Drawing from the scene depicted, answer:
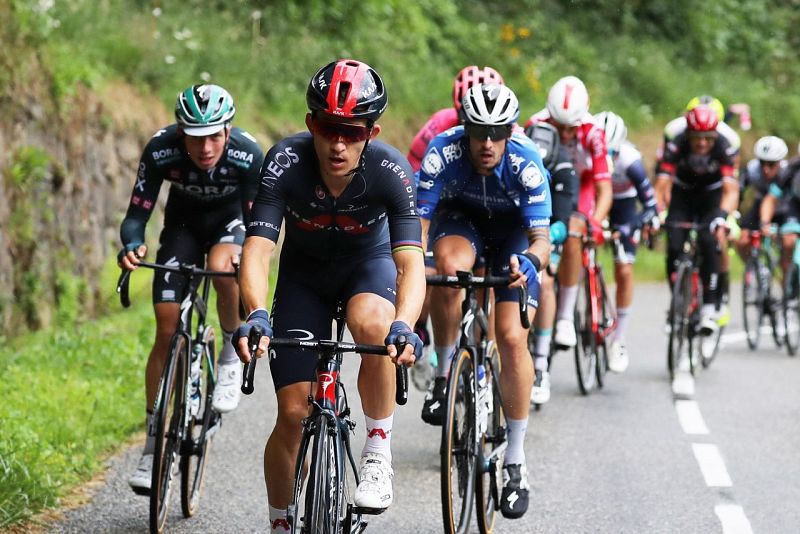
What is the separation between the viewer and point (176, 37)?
48.0 ft

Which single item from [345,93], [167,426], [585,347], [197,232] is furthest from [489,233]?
[585,347]

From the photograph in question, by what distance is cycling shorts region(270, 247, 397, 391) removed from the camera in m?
5.17

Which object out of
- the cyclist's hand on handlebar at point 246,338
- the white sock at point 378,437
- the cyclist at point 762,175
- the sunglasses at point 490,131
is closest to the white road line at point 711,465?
the sunglasses at point 490,131

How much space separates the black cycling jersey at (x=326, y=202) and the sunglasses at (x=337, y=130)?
197 millimetres

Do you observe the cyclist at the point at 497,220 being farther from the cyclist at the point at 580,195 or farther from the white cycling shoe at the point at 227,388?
the cyclist at the point at 580,195

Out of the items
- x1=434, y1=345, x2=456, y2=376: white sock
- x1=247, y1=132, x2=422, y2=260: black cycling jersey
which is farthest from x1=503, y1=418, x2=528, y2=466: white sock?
x1=247, y1=132, x2=422, y2=260: black cycling jersey

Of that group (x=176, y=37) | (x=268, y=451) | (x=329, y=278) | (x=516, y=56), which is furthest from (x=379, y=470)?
(x=516, y=56)

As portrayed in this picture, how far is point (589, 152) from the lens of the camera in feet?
32.5

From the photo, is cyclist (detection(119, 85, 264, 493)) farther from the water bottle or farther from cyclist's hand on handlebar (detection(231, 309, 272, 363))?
cyclist's hand on handlebar (detection(231, 309, 272, 363))

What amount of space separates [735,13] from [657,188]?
19.7 meters

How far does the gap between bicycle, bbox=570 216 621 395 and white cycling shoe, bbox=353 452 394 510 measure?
519 cm

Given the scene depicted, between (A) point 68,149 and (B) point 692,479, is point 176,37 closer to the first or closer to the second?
(A) point 68,149

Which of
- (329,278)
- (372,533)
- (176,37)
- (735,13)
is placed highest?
(735,13)

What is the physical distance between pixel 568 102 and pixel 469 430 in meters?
3.73
